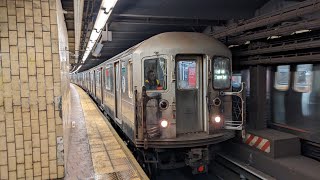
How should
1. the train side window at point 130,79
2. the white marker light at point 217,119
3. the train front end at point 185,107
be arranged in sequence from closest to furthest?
the train front end at point 185,107, the white marker light at point 217,119, the train side window at point 130,79

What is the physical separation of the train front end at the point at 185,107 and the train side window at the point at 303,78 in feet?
5.78

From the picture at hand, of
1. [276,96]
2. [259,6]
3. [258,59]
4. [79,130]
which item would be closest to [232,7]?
[259,6]

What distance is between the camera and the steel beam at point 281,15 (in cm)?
432

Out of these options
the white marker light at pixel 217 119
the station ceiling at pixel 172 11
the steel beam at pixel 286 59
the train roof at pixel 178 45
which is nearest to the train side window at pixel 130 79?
the train roof at pixel 178 45

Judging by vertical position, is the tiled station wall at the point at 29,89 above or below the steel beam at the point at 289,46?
below

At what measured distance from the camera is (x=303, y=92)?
6.17 meters

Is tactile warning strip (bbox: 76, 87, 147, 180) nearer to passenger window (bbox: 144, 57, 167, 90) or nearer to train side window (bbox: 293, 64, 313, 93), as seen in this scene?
passenger window (bbox: 144, 57, 167, 90)

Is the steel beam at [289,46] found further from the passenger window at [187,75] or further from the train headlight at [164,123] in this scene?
the train headlight at [164,123]

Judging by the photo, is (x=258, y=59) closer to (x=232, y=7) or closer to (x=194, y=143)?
(x=232, y=7)

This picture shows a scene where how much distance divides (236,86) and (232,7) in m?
2.34

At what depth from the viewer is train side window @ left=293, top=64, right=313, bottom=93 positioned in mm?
5926

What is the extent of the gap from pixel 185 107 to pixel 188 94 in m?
0.28

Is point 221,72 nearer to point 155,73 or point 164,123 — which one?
point 155,73

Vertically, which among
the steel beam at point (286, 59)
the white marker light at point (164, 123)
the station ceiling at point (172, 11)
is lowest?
the white marker light at point (164, 123)
